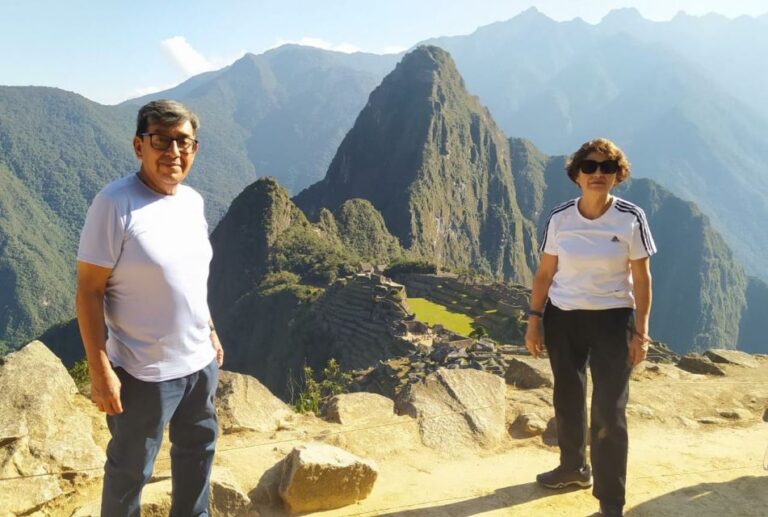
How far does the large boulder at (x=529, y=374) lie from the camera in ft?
20.3

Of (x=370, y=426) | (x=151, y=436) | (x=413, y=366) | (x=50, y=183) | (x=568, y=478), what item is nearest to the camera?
(x=151, y=436)

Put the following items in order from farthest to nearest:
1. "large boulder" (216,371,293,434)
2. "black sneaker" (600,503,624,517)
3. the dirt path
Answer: "large boulder" (216,371,293,434) → the dirt path → "black sneaker" (600,503,624,517)

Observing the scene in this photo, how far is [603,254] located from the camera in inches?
119

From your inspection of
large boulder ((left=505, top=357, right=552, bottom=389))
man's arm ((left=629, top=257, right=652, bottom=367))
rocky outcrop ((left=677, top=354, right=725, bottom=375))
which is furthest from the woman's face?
rocky outcrop ((left=677, top=354, right=725, bottom=375))

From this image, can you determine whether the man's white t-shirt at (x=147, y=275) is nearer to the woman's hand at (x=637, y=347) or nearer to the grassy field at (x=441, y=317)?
the woman's hand at (x=637, y=347)

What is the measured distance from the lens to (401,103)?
364 ft

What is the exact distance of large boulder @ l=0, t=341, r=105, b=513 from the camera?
3.10m

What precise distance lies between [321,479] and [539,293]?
170 cm

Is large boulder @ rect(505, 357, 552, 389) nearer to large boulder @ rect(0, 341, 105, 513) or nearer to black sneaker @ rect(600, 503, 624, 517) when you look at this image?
black sneaker @ rect(600, 503, 624, 517)

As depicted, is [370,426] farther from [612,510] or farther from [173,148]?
[173,148]

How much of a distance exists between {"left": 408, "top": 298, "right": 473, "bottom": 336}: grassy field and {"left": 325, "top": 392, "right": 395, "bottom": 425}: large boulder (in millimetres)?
32663

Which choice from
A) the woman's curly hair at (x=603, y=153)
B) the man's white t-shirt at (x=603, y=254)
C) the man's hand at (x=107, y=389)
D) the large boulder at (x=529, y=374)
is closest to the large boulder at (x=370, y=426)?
the man's white t-shirt at (x=603, y=254)

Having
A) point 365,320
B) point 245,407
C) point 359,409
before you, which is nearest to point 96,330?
point 245,407

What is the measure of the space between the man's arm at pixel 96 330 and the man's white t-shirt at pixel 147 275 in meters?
0.05
